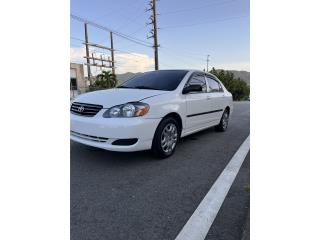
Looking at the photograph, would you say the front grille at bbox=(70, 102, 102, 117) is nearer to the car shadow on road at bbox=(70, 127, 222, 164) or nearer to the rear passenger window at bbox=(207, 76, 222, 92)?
the car shadow on road at bbox=(70, 127, 222, 164)

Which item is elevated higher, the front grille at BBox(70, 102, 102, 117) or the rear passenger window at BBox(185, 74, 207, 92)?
the rear passenger window at BBox(185, 74, 207, 92)

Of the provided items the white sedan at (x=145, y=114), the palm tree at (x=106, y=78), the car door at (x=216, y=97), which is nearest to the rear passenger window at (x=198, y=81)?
the white sedan at (x=145, y=114)

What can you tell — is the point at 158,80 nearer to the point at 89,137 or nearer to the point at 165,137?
the point at 165,137

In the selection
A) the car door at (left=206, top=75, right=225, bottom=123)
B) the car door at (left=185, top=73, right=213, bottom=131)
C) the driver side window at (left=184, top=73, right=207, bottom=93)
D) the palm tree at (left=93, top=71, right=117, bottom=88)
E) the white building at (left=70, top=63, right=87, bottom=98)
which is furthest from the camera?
the white building at (left=70, top=63, right=87, bottom=98)

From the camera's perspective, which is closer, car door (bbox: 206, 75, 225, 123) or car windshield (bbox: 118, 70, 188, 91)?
car windshield (bbox: 118, 70, 188, 91)

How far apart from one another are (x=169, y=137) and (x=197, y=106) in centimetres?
99

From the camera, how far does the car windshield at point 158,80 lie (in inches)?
169

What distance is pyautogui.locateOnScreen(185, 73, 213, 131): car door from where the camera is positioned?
4.41 meters

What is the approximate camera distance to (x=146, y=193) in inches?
110

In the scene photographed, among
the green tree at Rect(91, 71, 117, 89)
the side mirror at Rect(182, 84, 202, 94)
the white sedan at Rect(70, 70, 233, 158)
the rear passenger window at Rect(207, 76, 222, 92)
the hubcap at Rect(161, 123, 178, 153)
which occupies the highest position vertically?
the green tree at Rect(91, 71, 117, 89)

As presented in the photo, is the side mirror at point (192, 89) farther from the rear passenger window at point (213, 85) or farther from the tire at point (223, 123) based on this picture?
the tire at point (223, 123)

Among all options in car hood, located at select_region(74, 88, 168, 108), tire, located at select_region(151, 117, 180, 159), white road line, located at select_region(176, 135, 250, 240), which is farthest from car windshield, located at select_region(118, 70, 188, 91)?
white road line, located at select_region(176, 135, 250, 240)
